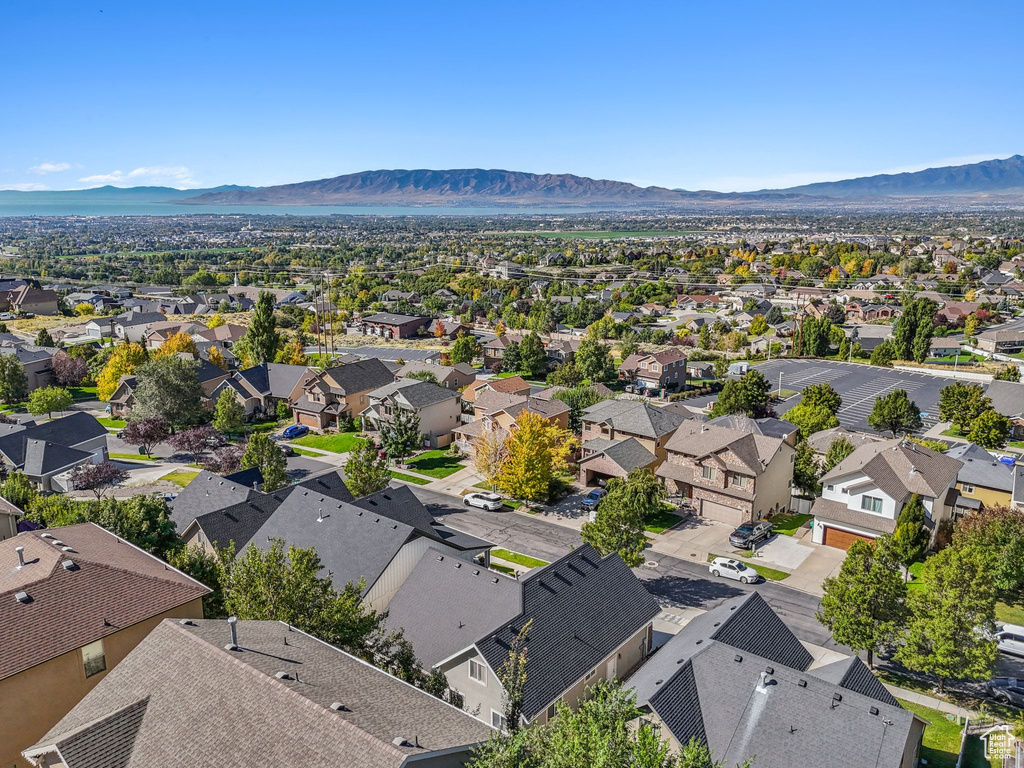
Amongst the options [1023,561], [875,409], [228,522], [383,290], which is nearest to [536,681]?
[228,522]

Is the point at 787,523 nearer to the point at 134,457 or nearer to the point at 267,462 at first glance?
the point at 267,462

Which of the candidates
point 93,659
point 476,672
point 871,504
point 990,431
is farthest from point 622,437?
point 93,659

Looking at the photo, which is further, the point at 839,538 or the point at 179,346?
the point at 179,346

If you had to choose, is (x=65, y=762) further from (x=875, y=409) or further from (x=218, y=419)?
(x=875, y=409)

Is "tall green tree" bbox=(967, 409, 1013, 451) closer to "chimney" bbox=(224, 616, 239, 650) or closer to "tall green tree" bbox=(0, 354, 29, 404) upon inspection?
"chimney" bbox=(224, 616, 239, 650)

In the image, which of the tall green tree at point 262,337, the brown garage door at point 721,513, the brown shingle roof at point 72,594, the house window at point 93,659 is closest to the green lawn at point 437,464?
the brown garage door at point 721,513

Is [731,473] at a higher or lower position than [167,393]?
lower
